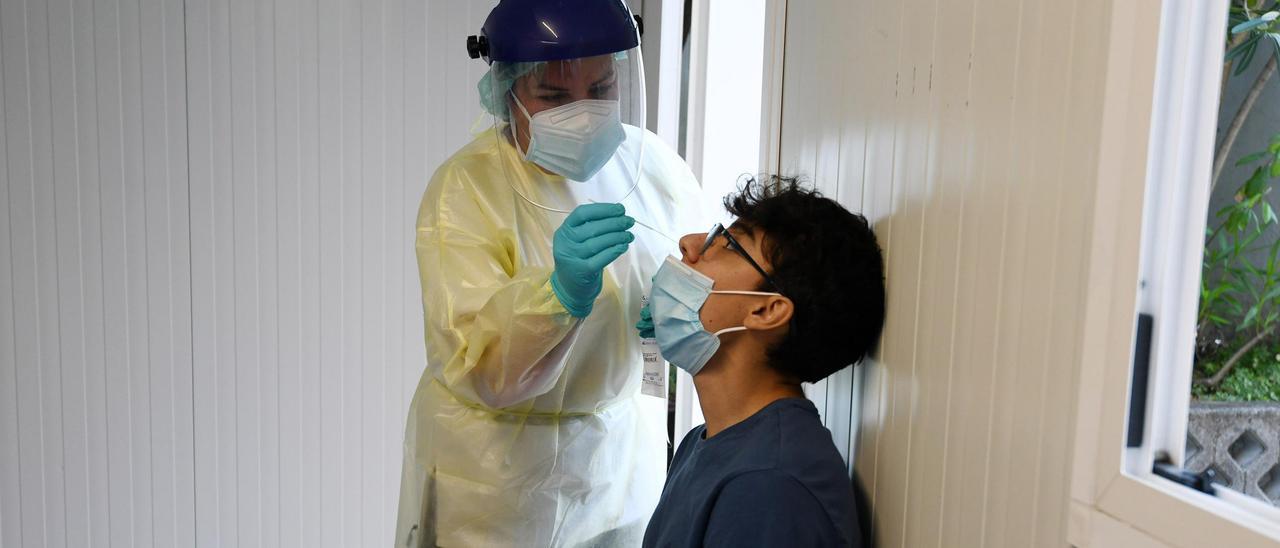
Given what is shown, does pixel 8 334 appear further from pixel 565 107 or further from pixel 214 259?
pixel 565 107

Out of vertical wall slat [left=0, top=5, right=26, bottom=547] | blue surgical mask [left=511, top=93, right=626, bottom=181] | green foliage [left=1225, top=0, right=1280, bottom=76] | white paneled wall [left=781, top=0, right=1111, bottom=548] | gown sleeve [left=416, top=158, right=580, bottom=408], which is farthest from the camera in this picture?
vertical wall slat [left=0, top=5, right=26, bottom=547]

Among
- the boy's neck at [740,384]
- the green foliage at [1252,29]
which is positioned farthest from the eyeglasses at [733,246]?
the green foliage at [1252,29]

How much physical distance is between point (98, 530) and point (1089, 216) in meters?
2.84

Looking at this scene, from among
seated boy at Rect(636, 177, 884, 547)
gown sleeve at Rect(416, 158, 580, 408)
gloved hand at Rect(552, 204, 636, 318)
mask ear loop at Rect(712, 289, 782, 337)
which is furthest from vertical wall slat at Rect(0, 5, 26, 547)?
mask ear loop at Rect(712, 289, 782, 337)

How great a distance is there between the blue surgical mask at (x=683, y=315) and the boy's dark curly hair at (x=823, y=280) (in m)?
0.06

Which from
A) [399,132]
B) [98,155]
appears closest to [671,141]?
[399,132]

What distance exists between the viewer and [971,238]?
0.94 m

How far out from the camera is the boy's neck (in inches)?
51.0

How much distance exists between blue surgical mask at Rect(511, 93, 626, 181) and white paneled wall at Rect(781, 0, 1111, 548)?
386 mm

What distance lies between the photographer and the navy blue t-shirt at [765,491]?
1.08 metres

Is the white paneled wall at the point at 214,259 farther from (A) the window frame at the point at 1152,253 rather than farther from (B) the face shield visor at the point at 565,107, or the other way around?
(A) the window frame at the point at 1152,253

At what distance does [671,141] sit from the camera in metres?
2.69

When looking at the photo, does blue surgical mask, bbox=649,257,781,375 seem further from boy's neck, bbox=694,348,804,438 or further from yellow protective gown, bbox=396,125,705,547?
yellow protective gown, bbox=396,125,705,547

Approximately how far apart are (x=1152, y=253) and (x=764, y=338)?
2.10 ft
